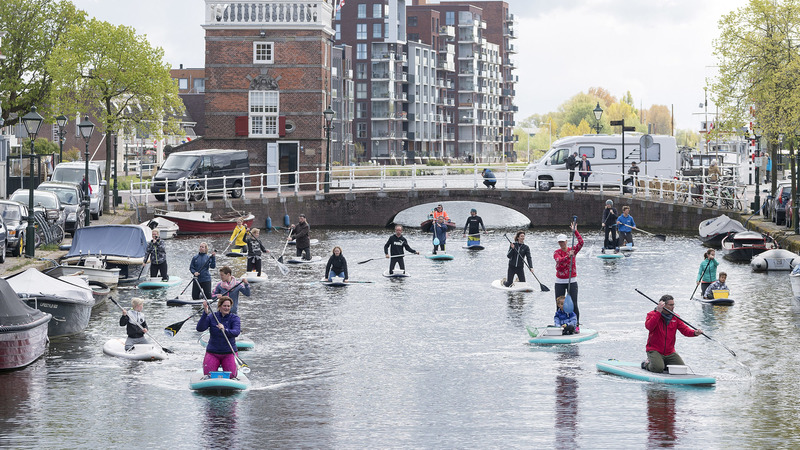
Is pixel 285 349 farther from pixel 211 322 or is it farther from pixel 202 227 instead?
pixel 202 227

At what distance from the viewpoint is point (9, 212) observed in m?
33.5

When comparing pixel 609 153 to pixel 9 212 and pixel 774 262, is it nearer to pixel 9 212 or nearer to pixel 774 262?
pixel 774 262

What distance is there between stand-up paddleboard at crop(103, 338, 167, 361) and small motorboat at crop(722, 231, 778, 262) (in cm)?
2411

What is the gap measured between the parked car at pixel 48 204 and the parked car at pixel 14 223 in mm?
2016

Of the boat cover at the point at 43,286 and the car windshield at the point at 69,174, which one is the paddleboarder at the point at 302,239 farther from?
the car windshield at the point at 69,174

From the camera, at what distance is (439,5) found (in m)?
151

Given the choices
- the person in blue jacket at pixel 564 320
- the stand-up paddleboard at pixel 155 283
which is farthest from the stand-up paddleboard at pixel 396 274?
the person in blue jacket at pixel 564 320

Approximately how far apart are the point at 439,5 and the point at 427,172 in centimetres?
4903

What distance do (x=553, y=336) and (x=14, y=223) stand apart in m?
18.2

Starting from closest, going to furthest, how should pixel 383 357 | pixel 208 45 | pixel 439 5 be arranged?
1. pixel 383 357
2. pixel 208 45
3. pixel 439 5

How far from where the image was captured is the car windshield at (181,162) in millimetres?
52562

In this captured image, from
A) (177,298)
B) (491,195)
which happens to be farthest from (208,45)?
(177,298)

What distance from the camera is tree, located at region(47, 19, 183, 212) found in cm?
4925

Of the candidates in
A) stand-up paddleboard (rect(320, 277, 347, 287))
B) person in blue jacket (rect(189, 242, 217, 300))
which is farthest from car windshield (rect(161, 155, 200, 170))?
person in blue jacket (rect(189, 242, 217, 300))
